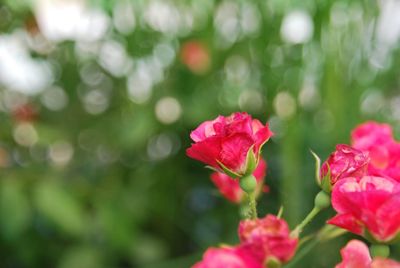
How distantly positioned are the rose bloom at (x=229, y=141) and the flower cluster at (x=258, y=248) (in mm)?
82

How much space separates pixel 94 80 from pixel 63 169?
11.5 inches

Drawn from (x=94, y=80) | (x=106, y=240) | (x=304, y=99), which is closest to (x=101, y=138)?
(x=94, y=80)

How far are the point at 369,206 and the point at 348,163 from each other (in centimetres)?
5

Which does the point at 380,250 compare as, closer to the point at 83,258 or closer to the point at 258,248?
the point at 258,248

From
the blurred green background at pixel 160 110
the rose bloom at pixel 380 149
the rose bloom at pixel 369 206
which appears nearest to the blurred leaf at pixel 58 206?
the blurred green background at pixel 160 110

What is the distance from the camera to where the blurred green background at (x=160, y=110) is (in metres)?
1.25

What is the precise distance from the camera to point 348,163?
1.45ft

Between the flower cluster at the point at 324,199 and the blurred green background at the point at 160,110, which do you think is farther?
the blurred green background at the point at 160,110

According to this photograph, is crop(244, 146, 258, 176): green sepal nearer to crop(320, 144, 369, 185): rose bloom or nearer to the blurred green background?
crop(320, 144, 369, 185): rose bloom

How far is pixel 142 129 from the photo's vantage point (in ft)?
4.25

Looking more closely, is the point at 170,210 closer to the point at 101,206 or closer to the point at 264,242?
the point at 101,206

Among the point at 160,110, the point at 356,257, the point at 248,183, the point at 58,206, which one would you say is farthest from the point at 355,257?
the point at 160,110

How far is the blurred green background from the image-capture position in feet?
4.10

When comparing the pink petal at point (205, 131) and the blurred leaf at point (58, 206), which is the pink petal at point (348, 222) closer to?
the pink petal at point (205, 131)
